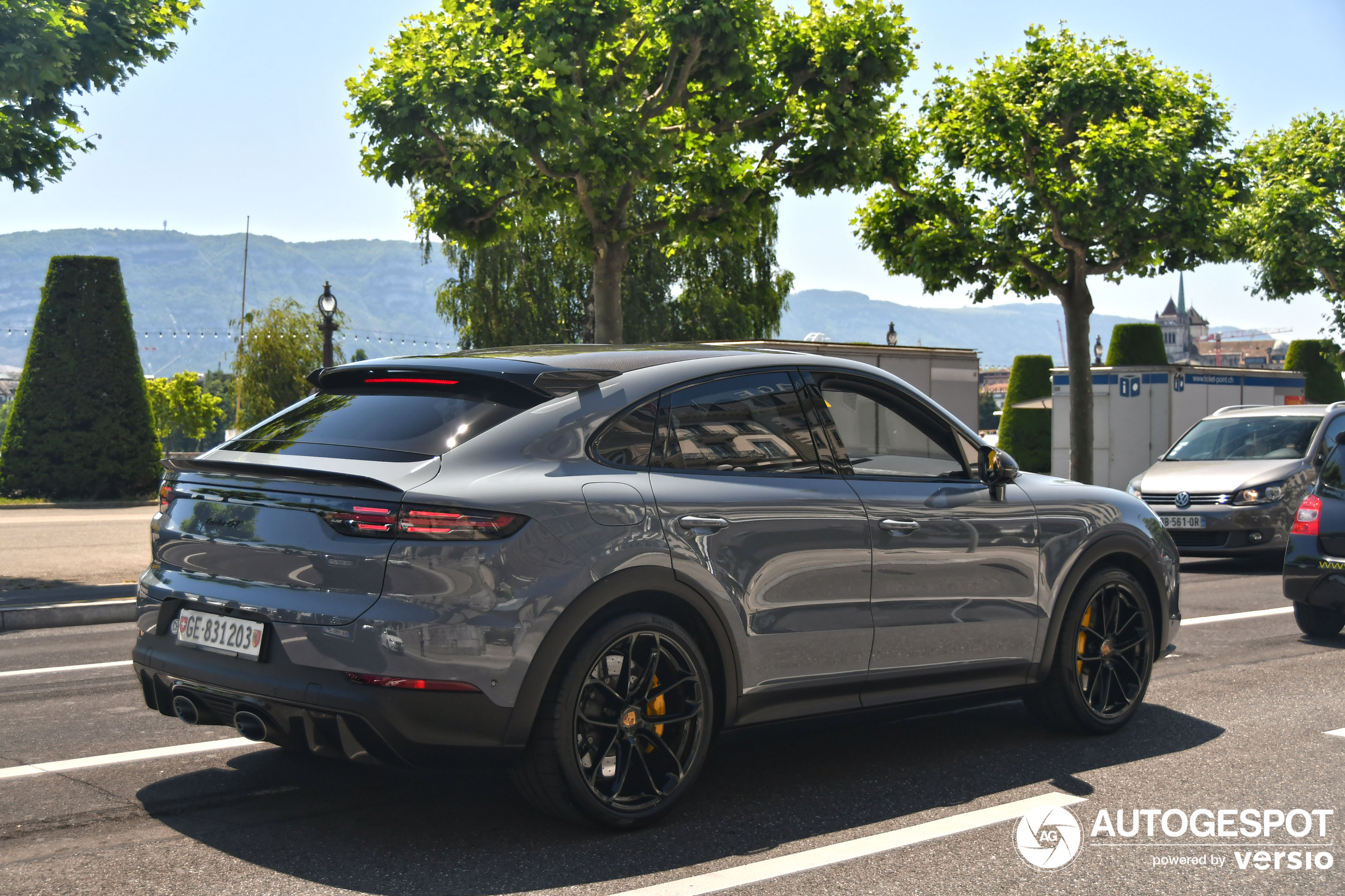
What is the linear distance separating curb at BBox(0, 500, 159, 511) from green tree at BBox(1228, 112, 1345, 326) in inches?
1092

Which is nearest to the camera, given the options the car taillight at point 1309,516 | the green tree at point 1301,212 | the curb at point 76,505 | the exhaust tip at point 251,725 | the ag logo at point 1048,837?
the exhaust tip at point 251,725

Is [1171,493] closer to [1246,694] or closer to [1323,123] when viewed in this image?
[1246,694]

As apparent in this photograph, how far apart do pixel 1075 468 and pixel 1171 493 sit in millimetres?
10047

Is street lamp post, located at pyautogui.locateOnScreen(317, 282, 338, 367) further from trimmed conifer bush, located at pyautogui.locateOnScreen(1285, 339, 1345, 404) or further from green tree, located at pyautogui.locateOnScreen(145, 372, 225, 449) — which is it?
green tree, located at pyautogui.locateOnScreen(145, 372, 225, 449)

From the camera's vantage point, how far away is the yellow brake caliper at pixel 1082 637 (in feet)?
19.5

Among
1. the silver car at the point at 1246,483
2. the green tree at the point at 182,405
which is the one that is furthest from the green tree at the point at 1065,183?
the green tree at the point at 182,405

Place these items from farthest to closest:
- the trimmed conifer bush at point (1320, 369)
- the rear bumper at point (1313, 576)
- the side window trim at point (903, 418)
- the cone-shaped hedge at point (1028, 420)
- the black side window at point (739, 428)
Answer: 1. the cone-shaped hedge at point (1028, 420)
2. the trimmed conifer bush at point (1320, 369)
3. the rear bumper at point (1313, 576)
4. the side window trim at point (903, 418)
5. the black side window at point (739, 428)

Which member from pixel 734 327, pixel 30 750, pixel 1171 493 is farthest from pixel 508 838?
pixel 734 327

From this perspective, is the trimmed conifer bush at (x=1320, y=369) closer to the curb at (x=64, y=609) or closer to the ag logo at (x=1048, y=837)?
the curb at (x=64, y=609)

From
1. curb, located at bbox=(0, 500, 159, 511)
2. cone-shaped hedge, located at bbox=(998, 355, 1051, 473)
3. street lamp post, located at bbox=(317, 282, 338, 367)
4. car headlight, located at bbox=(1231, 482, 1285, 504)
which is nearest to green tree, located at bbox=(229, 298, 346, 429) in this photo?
curb, located at bbox=(0, 500, 159, 511)

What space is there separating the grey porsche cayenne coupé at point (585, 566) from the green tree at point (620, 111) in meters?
11.4

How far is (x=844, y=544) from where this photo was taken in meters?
4.93

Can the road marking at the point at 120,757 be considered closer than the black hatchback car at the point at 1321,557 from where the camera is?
Yes

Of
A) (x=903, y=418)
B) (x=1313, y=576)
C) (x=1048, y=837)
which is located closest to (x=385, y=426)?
(x=903, y=418)
